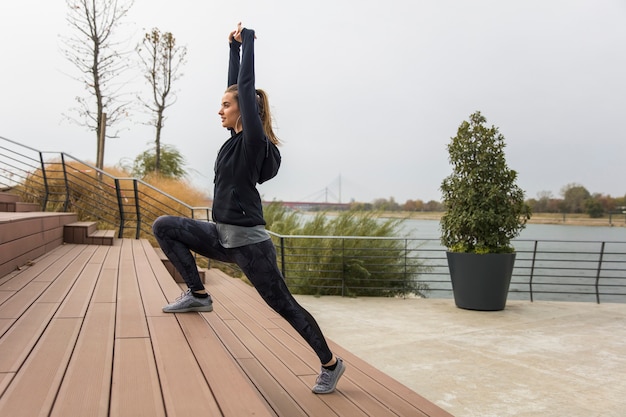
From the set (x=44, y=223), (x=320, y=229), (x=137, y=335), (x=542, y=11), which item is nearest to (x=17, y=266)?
(x=44, y=223)

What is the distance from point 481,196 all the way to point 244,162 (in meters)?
5.13

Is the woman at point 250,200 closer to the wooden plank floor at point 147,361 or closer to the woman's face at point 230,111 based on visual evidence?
the woman's face at point 230,111

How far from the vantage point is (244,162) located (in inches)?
77.1

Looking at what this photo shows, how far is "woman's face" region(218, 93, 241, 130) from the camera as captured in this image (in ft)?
6.89

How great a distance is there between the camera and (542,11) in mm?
9555

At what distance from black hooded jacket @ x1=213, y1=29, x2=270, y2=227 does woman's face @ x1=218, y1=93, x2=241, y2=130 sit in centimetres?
6

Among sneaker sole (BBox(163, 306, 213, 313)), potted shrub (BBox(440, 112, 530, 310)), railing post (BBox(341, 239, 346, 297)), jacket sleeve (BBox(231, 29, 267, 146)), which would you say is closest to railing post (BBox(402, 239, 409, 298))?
railing post (BBox(341, 239, 346, 297))

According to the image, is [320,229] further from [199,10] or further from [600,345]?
[600,345]

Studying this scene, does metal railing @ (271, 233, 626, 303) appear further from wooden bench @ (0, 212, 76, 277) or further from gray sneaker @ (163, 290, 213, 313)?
gray sneaker @ (163, 290, 213, 313)

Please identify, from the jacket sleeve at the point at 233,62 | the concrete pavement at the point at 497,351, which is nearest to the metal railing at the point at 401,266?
the concrete pavement at the point at 497,351

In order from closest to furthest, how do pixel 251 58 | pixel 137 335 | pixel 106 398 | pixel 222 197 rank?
pixel 106 398
pixel 251 58
pixel 222 197
pixel 137 335

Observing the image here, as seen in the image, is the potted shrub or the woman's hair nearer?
the woman's hair

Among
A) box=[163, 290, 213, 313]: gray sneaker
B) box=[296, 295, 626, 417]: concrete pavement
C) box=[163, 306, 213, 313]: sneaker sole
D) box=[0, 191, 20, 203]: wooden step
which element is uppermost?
box=[0, 191, 20, 203]: wooden step

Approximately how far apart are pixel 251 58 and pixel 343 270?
6084 millimetres
